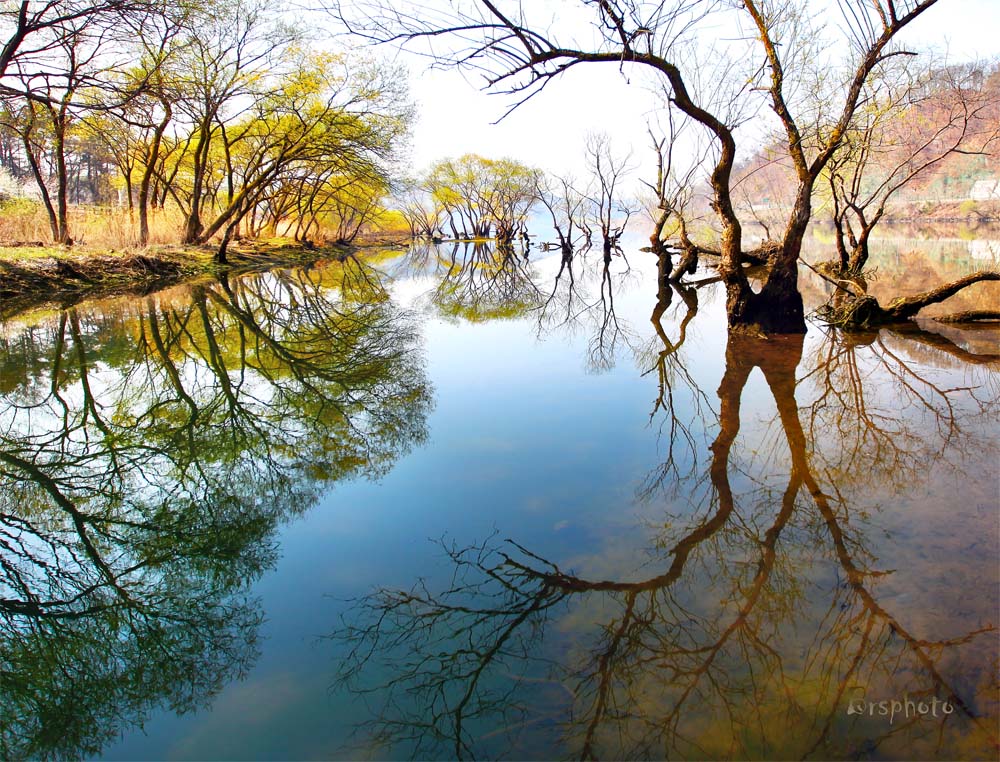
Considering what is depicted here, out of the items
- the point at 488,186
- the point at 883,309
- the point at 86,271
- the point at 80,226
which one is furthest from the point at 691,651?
the point at 488,186

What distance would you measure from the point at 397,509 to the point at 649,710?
2.39m

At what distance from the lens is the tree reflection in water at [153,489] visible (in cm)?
281

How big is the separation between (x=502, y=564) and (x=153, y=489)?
292 centimetres

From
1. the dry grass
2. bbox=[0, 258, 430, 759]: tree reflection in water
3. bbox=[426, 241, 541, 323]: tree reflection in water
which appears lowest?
bbox=[0, 258, 430, 759]: tree reflection in water

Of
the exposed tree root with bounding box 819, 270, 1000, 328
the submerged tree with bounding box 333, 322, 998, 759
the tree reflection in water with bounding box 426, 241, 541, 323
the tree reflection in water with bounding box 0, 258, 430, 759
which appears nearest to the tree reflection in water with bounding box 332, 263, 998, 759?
the submerged tree with bounding box 333, 322, 998, 759

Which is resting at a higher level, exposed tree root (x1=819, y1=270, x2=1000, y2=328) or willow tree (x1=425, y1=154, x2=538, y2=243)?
willow tree (x1=425, y1=154, x2=538, y2=243)

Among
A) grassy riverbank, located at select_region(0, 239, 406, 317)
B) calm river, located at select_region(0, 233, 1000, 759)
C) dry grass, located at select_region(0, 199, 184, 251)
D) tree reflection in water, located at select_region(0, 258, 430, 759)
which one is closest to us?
calm river, located at select_region(0, 233, 1000, 759)

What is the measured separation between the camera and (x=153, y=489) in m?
4.73

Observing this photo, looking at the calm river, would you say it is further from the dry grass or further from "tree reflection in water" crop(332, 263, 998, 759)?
the dry grass

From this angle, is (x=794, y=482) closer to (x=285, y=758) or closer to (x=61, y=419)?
(x=285, y=758)

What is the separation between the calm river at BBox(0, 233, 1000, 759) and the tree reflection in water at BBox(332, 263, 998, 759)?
0.01m

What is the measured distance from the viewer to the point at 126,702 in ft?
8.71

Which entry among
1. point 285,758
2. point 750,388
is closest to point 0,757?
point 285,758

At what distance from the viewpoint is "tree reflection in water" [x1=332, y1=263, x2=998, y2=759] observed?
7.76 feet
